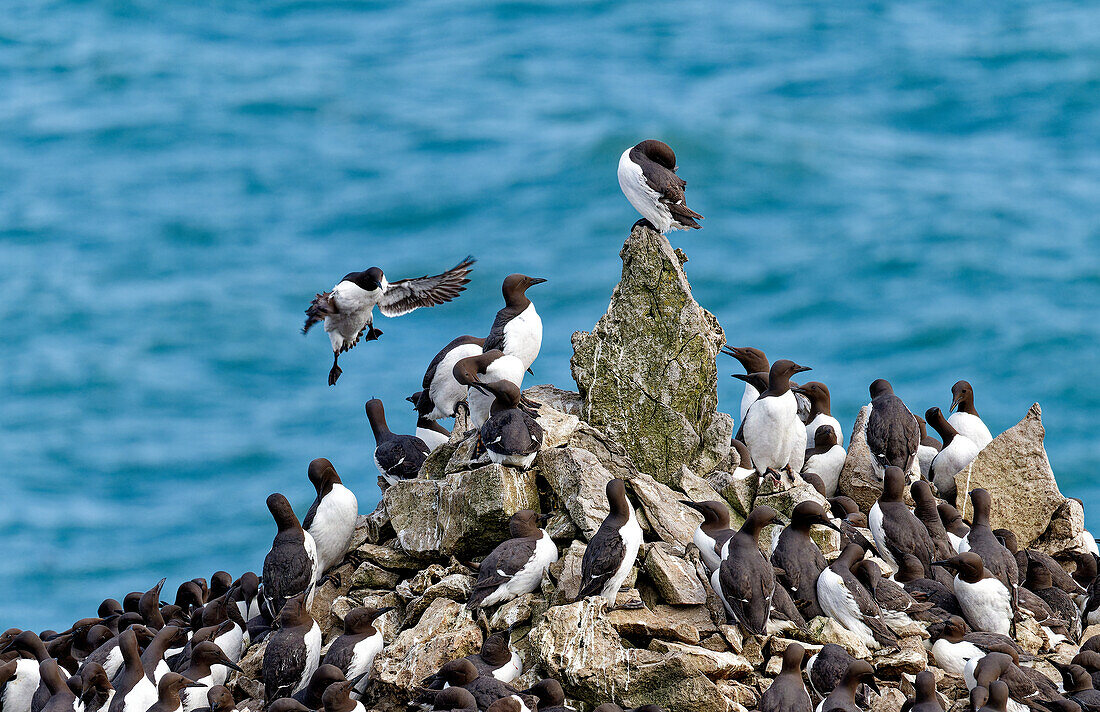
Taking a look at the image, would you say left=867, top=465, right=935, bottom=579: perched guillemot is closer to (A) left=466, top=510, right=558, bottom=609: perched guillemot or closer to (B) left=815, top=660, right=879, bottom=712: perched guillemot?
(B) left=815, top=660, right=879, bottom=712: perched guillemot

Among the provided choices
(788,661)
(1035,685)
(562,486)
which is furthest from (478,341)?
(1035,685)

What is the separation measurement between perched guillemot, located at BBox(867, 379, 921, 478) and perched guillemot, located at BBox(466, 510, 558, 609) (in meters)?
4.57

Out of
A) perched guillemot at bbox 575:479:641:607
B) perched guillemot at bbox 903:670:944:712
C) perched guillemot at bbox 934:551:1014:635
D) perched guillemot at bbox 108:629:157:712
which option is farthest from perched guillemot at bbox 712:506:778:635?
perched guillemot at bbox 108:629:157:712

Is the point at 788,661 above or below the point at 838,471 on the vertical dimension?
above

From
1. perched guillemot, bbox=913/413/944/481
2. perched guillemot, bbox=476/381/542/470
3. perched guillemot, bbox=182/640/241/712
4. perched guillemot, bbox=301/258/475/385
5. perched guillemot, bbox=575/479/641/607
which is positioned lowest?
perched guillemot, bbox=913/413/944/481

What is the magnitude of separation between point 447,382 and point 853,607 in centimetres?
456

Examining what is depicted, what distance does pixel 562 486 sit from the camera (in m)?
10.7

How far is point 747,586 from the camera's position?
30.1 ft

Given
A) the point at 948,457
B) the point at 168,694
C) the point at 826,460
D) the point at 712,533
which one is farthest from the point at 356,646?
the point at 948,457

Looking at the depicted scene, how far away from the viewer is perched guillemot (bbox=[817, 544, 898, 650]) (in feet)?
31.4

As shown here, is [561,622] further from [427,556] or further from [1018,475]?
[1018,475]

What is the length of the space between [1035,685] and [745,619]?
6.89 feet

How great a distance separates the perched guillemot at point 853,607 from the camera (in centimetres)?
957

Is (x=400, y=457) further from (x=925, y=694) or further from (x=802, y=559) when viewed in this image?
(x=925, y=694)
